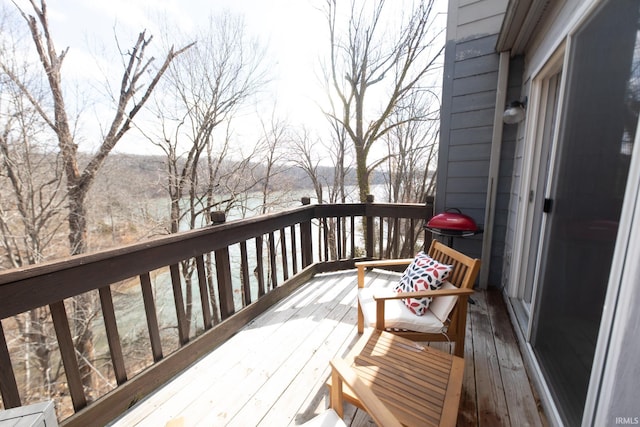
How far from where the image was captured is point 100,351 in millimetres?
6711

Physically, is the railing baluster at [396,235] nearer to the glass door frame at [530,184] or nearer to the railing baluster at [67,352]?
the glass door frame at [530,184]

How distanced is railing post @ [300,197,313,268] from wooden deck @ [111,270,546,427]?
2.93ft

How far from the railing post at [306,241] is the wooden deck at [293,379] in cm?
89

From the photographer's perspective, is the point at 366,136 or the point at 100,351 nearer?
the point at 100,351

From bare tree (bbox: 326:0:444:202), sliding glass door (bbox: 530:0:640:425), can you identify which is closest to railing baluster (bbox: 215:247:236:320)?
sliding glass door (bbox: 530:0:640:425)

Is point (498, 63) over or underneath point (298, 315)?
over

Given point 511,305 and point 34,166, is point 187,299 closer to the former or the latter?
point 34,166

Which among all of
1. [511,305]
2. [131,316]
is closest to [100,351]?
[131,316]

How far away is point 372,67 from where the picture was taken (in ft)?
22.8

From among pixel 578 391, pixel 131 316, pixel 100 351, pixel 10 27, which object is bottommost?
pixel 100 351

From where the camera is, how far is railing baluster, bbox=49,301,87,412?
132cm

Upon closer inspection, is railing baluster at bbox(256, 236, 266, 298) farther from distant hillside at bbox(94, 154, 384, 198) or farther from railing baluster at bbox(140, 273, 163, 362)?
distant hillside at bbox(94, 154, 384, 198)

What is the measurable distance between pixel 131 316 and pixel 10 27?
659cm

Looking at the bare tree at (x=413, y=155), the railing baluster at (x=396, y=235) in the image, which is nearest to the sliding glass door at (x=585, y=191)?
the railing baluster at (x=396, y=235)
